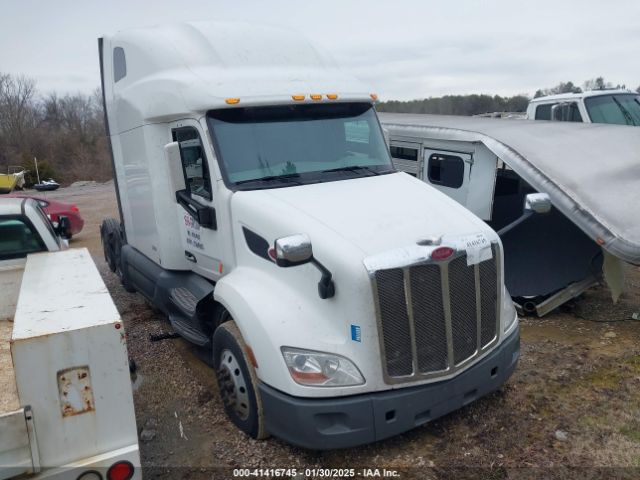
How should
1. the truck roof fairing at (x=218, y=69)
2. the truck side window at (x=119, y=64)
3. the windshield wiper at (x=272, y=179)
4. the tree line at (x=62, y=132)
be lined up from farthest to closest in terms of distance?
the tree line at (x=62, y=132) < the truck side window at (x=119, y=64) < the truck roof fairing at (x=218, y=69) < the windshield wiper at (x=272, y=179)

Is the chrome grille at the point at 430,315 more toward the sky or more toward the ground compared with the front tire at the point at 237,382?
more toward the sky

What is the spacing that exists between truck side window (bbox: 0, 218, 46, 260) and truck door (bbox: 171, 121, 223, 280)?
139 centimetres

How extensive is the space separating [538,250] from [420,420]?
4088mm

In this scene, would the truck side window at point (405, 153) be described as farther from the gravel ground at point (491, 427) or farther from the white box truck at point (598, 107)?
the white box truck at point (598, 107)

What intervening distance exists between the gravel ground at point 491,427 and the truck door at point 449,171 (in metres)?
2.39

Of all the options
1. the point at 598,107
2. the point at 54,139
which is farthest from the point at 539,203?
the point at 54,139

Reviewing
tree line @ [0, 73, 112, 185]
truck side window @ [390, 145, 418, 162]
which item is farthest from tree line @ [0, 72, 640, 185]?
truck side window @ [390, 145, 418, 162]

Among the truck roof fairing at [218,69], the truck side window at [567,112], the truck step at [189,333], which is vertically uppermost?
the truck roof fairing at [218,69]

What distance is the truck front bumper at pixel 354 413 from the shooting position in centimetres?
375

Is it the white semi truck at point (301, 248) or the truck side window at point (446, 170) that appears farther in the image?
the truck side window at point (446, 170)

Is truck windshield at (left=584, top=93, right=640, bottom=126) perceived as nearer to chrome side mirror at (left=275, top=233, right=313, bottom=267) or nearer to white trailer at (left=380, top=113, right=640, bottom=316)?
white trailer at (left=380, top=113, right=640, bottom=316)

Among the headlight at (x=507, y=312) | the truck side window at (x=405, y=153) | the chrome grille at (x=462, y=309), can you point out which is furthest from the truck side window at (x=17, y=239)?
the truck side window at (x=405, y=153)

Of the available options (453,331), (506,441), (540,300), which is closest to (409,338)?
(453,331)

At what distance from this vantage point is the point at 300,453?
13.7ft
